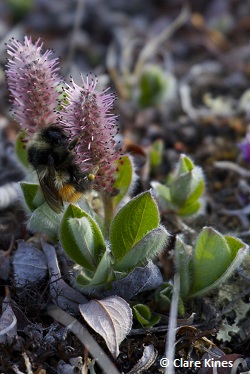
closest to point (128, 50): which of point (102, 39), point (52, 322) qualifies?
point (102, 39)

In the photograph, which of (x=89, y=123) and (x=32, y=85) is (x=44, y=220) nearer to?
(x=89, y=123)

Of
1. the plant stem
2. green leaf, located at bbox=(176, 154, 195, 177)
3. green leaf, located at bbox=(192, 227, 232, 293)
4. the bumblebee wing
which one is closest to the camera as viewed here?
the bumblebee wing

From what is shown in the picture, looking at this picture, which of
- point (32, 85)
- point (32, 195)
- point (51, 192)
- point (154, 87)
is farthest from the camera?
point (154, 87)

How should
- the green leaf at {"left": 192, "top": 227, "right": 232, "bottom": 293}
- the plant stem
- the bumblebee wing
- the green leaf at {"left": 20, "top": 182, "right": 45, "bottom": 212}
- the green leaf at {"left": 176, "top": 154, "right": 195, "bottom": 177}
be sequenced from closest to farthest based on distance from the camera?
1. the bumblebee wing
2. the green leaf at {"left": 192, "top": 227, "right": 232, "bottom": 293}
3. the green leaf at {"left": 20, "top": 182, "right": 45, "bottom": 212}
4. the plant stem
5. the green leaf at {"left": 176, "top": 154, "right": 195, "bottom": 177}

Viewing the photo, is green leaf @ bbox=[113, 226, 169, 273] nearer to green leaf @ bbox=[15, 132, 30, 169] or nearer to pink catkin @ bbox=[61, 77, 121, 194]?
pink catkin @ bbox=[61, 77, 121, 194]

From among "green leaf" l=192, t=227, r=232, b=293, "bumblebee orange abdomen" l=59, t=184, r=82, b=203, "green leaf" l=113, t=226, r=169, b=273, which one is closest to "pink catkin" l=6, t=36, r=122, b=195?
"bumblebee orange abdomen" l=59, t=184, r=82, b=203

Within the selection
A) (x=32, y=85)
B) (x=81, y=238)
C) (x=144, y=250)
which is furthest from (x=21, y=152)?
(x=144, y=250)
